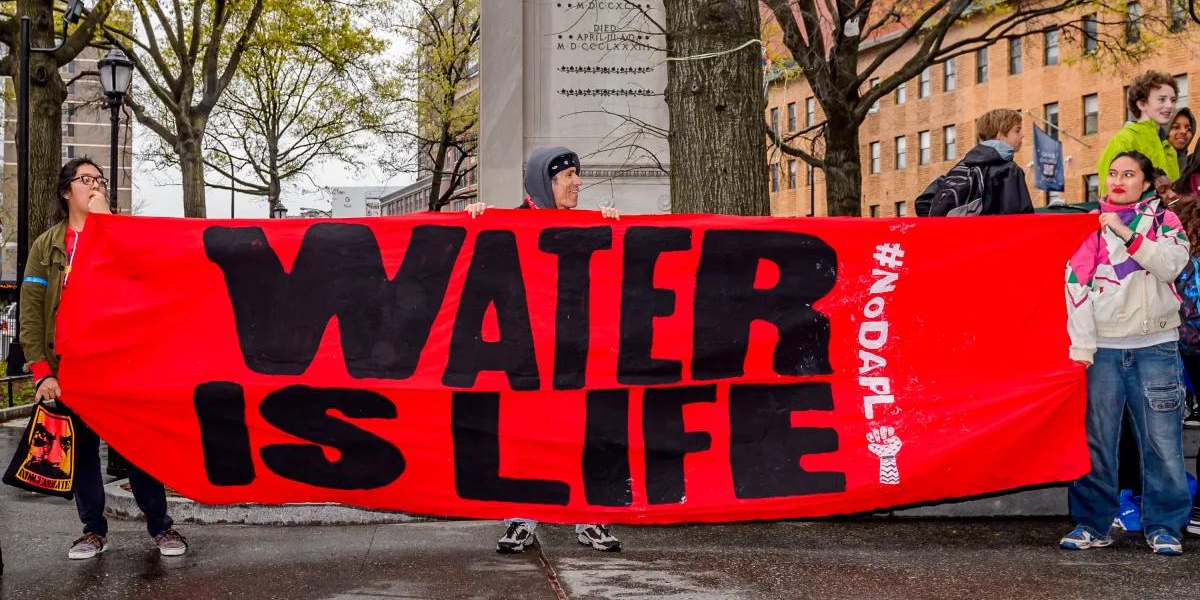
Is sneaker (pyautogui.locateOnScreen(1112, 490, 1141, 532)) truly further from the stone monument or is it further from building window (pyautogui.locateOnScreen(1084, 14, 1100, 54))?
building window (pyautogui.locateOnScreen(1084, 14, 1100, 54))

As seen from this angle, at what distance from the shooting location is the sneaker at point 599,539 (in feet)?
20.0

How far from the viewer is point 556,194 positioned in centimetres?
631

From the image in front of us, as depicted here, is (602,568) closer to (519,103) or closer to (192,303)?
(192,303)

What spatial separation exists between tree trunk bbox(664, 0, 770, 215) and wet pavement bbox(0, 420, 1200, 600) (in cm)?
226

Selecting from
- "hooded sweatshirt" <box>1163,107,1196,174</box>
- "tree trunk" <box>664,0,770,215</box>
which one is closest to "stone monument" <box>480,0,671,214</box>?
"tree trunk" <box>664,0,770,215</box>

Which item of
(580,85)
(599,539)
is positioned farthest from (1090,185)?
(599,539)

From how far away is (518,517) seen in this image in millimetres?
5816

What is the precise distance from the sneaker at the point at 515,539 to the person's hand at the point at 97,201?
2.53 m

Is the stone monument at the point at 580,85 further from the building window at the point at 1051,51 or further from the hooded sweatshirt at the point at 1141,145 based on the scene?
the building window at the point at 1051,51

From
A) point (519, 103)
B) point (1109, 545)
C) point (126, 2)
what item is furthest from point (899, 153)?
point (1109, 545)

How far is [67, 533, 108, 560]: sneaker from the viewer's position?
19.1ft

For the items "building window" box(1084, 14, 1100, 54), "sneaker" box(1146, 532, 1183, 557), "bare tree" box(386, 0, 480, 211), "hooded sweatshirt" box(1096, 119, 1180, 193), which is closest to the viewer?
"sneaker" box(1146, 532, 1183, 557)

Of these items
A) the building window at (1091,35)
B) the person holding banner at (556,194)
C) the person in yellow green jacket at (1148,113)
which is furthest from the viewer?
the building window at (1091,35)

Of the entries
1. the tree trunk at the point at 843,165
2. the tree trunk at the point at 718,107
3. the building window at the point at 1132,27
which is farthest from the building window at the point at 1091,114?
the tree trunk at the point at 718,107
